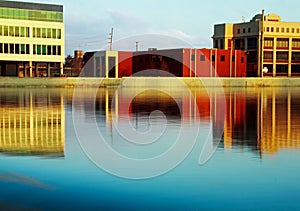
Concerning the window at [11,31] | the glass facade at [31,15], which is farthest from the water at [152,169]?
the glass facade at [31,15]

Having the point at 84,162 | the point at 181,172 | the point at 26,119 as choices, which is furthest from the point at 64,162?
the point at 26,119

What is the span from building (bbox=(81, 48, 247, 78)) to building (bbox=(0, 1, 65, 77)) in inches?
562

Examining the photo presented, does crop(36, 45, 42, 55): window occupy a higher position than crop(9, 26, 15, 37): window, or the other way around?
crop(9, 26, 15, 37): window

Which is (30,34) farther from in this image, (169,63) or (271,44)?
(271,44)

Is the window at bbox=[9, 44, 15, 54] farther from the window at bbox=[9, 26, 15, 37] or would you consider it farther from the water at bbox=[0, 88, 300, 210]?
the water at bbox=[0, 88, 300, 210]

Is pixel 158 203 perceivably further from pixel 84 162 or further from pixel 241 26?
pixel 241 26

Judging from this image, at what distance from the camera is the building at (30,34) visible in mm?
76125

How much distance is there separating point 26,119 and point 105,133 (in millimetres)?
6282

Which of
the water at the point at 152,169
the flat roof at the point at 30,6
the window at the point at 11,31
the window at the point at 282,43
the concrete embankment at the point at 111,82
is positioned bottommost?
the water at the point at 152,169

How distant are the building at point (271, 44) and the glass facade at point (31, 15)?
4640 cm

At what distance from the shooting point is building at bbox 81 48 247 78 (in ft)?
298

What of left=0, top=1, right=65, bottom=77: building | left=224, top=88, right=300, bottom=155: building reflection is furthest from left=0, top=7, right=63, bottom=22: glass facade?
left=224, top=88, right=300, bottom=155: building reflection

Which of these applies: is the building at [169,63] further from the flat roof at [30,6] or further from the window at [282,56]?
the window at [282,56]

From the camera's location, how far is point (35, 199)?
8016 mm
